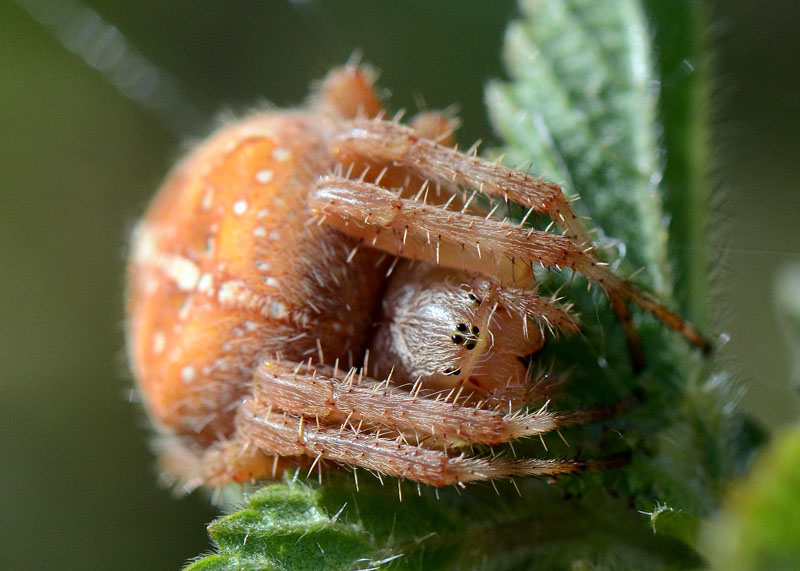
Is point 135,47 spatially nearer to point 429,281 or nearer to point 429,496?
point 429,281

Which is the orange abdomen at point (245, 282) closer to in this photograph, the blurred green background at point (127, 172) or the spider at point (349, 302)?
the spider at point (349, 302)

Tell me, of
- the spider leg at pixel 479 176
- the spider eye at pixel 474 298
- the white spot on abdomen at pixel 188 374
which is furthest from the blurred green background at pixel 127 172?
the spider eye at pixel 474 298

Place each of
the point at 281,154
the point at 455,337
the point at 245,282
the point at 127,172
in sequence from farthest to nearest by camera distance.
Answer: the point at 127,172 → the point at 281,154 → the point at 245,282 → the point at 455,337

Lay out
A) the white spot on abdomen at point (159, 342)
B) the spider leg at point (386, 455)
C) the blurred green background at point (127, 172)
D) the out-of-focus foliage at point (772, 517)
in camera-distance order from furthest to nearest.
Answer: the blurred green background at point (127, 172), the white spot on abdomen at point (159, 342), the spider leg at point (386, 455), the out-of-focus foliage at point (772, 517)

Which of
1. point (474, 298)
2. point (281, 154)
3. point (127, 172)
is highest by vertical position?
point (127, 172)

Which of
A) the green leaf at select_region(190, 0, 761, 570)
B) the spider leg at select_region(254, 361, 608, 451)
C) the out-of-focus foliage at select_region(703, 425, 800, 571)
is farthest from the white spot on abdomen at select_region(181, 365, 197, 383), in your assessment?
the out-of-focus foliage at select_region(703, 425, 800, 571)

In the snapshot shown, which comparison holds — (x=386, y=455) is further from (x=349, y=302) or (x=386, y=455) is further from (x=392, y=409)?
(x=349, y=302)

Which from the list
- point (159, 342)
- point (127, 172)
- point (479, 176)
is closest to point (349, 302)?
point (479, 176)
